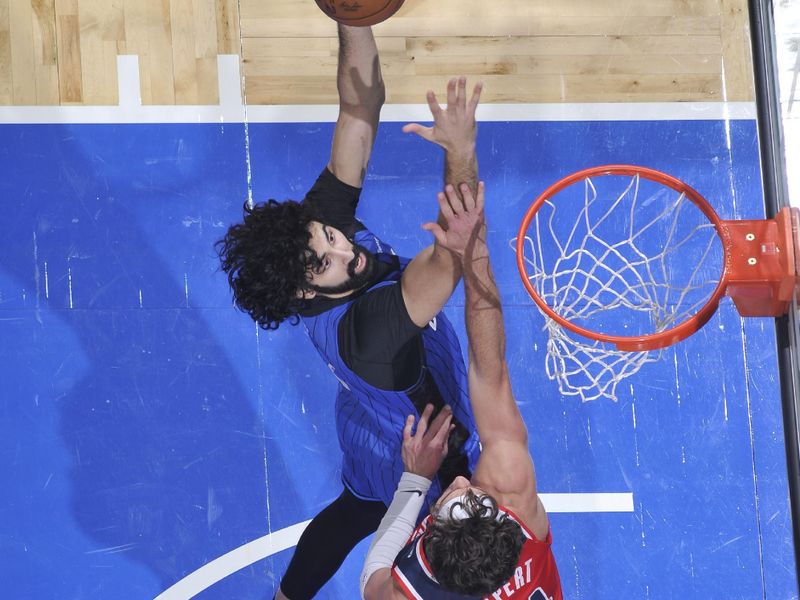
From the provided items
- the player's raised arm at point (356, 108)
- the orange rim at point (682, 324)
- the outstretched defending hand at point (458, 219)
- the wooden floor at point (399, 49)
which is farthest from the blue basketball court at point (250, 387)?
the outstretched defending hand at point (458, 219)

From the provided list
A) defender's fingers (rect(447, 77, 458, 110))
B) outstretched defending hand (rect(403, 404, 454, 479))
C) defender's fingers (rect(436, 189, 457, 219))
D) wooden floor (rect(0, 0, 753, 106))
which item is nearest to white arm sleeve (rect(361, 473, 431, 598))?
outstretched defending hand (rect(403, 404, 454, 479))

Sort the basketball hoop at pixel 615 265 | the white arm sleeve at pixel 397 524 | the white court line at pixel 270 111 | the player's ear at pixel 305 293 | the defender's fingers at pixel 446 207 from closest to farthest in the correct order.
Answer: the defender's fingers at pixel 446 207
the player's ear at pixel 305 293
the white arm sleeve at pixel 397 524
the basketball hoop at pixel 615 265
the white court line at pixel 270 111

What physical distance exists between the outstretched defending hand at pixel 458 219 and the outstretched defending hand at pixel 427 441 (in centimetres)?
87

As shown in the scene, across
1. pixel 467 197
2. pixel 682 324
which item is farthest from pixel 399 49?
pixel 682 324

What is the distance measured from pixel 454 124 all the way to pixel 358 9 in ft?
1.95

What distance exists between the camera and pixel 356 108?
13.7 feet

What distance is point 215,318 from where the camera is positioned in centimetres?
457

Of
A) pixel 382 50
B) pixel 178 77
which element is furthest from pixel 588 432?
pixel 178 77

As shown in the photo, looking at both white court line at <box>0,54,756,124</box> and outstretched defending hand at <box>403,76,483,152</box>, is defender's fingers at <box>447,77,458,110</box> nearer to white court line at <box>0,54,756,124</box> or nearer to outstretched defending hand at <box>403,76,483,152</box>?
outstretched defending hand at <box>403,76,483,152</box>

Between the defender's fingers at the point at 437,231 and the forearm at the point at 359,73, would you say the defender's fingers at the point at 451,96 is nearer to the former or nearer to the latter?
the defender's fingers at the point at 437,231

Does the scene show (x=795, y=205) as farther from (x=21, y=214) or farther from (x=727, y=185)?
(x=21, y=214)

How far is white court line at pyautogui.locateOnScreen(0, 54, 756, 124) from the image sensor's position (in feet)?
15.3

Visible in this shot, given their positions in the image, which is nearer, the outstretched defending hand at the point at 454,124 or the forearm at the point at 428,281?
the outstretched defending hand at the point at 454,124

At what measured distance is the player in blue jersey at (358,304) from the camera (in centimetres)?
359
